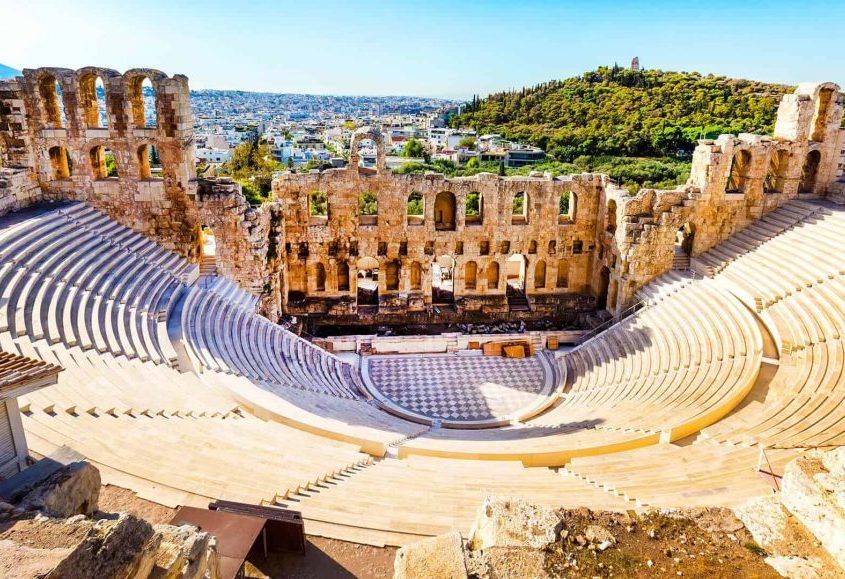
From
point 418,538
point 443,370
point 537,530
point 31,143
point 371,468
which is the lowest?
point 443,370

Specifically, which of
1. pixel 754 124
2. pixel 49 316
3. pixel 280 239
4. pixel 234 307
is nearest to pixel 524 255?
pixel 280 239

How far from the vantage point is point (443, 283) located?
27.5 m

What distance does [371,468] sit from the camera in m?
10.8

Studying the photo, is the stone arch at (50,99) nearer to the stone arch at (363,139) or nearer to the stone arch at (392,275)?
the stone arch at (363,139)

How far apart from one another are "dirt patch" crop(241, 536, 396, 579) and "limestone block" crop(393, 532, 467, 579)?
0.94 m

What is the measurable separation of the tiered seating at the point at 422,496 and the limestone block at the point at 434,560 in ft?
4.47

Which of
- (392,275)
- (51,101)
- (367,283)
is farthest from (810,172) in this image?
(51,101)

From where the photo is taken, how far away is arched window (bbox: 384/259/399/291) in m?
24.1

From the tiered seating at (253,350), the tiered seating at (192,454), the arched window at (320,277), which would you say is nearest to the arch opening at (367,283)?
the arched window at (320,277)

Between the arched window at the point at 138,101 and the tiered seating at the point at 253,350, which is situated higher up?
the arched window at the point at 138,101

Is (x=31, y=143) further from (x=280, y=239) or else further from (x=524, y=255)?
(x=524, y=255)

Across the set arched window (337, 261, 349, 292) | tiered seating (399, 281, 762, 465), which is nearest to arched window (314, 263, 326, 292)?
arched window (337, 261, 349, 292)

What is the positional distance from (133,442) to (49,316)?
5656 millimetres

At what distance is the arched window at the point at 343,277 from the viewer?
23.9 m
